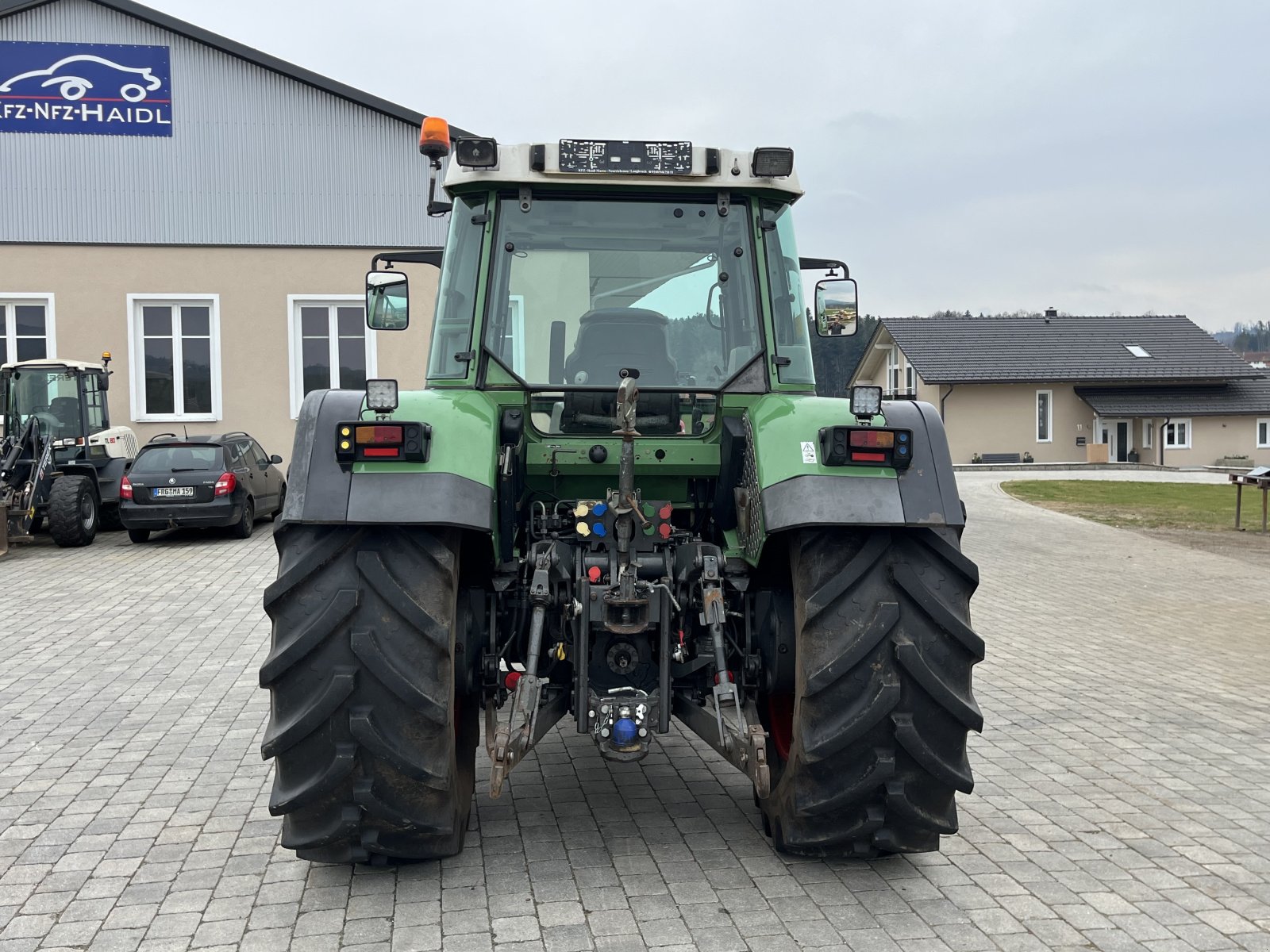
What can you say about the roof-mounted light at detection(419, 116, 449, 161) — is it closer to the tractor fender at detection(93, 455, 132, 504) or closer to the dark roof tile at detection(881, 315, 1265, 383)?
the tractor fender at detection(93, 455, 132, 504)

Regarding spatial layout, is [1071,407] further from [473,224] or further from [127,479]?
[473,224]

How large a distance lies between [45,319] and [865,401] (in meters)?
21.4

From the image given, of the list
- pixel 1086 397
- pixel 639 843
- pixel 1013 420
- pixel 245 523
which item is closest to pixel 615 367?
pixel 639 843

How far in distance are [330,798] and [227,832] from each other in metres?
1.21

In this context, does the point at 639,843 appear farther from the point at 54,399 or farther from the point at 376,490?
the point at 54,399

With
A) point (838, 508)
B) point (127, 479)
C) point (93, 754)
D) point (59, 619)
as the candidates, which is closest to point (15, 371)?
point (127, 479)

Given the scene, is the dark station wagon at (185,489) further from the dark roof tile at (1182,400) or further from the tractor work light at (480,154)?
the dark roof tile at (1182,400)

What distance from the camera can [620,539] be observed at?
435cm

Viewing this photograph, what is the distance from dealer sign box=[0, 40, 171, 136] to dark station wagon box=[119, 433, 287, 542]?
7.59 meters

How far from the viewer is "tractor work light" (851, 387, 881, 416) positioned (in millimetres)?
4082

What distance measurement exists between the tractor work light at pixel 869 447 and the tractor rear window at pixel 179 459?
1479 centimetres

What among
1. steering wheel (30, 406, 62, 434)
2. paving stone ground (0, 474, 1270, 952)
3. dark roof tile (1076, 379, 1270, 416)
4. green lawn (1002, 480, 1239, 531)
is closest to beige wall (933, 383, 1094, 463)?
dark roof tile (1076, 379, 1270, 416)

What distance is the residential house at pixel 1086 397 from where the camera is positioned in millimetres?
49469

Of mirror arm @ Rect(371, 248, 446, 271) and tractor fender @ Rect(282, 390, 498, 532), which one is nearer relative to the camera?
tractor fender @ Rect(282, 390, 498, 532)
